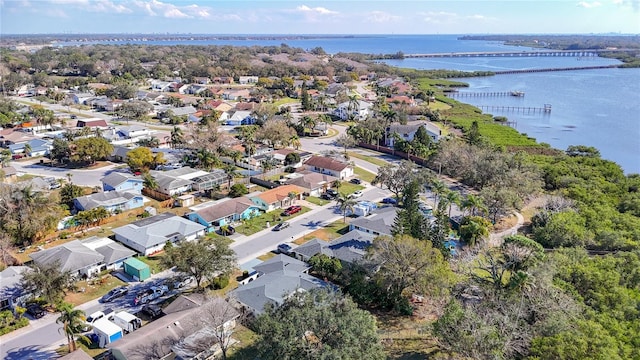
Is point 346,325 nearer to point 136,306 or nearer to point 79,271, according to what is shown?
point 136,306

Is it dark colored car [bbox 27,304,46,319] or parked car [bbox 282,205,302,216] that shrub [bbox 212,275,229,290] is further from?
parked car [bbox 282,205,302,216]

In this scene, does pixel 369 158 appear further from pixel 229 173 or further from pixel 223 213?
pixel 223 213

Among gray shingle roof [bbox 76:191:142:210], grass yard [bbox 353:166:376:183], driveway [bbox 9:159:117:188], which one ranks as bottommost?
grass yard [bbox 353:166:376:183]

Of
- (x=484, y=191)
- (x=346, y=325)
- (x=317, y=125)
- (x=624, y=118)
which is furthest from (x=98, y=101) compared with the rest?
(x=624, y=118)

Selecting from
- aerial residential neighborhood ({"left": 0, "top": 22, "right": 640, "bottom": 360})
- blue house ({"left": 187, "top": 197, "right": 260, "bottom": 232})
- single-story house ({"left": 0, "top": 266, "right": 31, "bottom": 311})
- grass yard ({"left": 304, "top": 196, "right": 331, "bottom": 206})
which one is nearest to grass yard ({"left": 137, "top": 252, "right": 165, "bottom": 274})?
aerial residential neighborhood ({"left": 0, "top": 22, "right": 640, "bottom": 360})

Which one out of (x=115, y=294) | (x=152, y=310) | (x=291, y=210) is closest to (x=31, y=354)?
(x=115, y=294)
